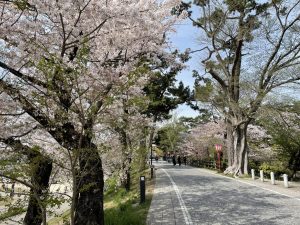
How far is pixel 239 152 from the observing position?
97.1 ft

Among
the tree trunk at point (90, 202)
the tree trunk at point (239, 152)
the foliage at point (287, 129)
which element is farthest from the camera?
the tree trunk at point (239, 152)

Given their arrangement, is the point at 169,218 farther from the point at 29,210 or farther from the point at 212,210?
the point at 29,210

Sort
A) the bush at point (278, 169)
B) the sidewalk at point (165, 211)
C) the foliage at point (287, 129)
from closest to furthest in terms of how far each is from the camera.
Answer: the sidewalk at point (165, 211)
the foliage at point (287, 129)
the bush at point (278, 169)

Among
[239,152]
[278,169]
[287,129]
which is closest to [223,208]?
[287,129]

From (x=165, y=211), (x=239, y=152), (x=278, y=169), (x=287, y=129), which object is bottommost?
(x=165, y=211)

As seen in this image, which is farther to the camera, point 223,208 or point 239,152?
point 239,152

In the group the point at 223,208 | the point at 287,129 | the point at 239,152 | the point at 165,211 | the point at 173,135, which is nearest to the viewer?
the point at 165,211

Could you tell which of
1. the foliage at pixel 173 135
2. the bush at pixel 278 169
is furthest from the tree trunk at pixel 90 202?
the foliage at pixel 173 135

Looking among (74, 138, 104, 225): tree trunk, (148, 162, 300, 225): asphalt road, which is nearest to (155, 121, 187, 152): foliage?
(148, 162, 300, 225): asphalt road

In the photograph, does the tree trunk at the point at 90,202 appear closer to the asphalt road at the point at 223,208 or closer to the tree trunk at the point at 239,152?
the asphalt road at the point at 223,208

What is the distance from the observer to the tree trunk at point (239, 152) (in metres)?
28.9

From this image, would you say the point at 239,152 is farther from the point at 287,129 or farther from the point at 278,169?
the point at 287,129

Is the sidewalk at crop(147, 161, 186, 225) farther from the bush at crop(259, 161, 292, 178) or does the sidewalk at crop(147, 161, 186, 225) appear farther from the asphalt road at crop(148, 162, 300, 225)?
the bush at crop(259, 161, 292, 178)

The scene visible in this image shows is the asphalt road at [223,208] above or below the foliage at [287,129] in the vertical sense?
below
